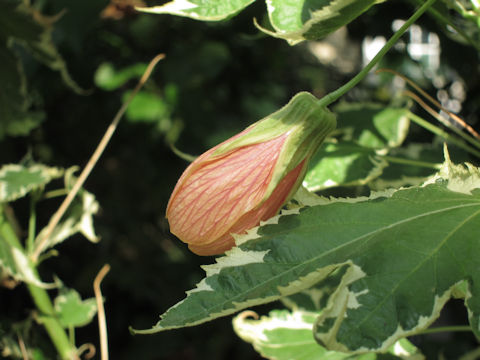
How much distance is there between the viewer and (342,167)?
2.10ft

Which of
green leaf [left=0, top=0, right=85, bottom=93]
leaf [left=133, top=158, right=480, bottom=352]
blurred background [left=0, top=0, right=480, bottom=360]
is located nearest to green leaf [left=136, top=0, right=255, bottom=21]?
leaf [left=133, top=158, right=480, bottom=352]

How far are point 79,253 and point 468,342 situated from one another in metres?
1.07

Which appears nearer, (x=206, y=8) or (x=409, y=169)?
(x=206, y=8)

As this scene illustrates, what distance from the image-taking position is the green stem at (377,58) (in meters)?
0.40

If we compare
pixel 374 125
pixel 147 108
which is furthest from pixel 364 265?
pixel 147 108

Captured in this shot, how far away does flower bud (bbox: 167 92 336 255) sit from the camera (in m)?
0.40

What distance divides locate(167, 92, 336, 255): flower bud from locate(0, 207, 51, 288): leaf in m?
0.36

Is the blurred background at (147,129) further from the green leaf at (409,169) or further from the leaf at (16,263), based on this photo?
the leaf at (16,263)

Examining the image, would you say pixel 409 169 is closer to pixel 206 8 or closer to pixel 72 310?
pixel 206 8

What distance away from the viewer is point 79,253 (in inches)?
63.0

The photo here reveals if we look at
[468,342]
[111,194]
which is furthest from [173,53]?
[468,342]

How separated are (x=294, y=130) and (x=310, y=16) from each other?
93 mm

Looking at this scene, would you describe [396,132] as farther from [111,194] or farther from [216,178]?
[111,194]

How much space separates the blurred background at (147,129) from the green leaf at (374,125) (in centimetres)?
36
